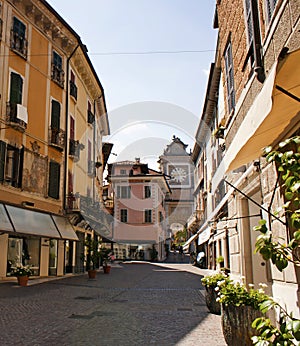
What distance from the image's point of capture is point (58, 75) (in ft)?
69.1

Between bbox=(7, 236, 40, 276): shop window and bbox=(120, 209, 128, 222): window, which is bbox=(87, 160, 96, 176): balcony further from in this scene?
bbox=(120, 209, 128, 222): window

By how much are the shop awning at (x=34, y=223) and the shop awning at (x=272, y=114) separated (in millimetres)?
11644

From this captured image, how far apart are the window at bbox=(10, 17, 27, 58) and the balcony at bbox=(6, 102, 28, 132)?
2565 millimetres

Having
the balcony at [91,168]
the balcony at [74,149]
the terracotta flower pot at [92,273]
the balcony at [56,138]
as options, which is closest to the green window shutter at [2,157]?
the balcony at [56,138]

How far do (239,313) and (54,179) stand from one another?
1642cm

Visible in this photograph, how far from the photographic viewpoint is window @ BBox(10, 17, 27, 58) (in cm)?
1709

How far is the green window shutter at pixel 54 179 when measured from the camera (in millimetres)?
19703

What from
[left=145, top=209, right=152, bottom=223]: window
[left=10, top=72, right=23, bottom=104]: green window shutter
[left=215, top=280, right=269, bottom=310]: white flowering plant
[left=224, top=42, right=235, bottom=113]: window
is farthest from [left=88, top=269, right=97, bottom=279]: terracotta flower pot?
[left=145, top=209, right=152, bottom=223]: window

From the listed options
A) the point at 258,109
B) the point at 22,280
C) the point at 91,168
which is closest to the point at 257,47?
the point at 258,109

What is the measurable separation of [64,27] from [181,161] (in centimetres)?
4789

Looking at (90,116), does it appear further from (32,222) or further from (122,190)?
(122,190)

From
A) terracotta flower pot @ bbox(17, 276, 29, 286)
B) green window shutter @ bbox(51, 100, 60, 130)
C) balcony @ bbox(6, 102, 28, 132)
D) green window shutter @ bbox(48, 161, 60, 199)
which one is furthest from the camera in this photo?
green window shutter @ bbox(51, 100, 60, 130)

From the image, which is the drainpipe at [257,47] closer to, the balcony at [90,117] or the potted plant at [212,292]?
the potted plant at [212,292]

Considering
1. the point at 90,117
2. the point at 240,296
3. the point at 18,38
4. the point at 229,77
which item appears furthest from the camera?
the point at 90,117
